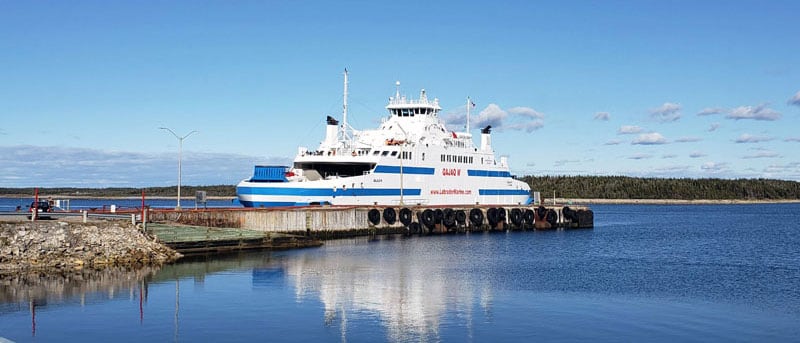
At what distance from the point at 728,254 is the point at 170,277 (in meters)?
35.7

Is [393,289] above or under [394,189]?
under

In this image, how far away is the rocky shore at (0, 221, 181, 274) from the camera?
3447cm

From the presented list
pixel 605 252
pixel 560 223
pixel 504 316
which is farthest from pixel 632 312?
pixel 560 223

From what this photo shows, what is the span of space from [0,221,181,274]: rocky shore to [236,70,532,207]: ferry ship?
66.3 feet

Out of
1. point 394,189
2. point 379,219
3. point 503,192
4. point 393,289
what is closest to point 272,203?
point 379,219

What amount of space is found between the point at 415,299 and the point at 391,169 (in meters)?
35.7

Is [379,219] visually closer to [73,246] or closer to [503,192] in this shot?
[503,192]

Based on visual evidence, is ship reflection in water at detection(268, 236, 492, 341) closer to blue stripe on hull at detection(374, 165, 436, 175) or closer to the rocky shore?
the rocky shore

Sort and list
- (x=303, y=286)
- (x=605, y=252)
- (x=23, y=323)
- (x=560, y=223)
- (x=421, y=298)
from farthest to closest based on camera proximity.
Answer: (x=560, y=223), (x=605, y=252), (x=303, y=286), (x=421, y=298), (x=23, y=323)

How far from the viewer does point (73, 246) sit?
36.1m

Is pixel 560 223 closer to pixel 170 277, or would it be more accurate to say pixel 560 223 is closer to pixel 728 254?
pixel 728 254

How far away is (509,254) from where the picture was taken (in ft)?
160

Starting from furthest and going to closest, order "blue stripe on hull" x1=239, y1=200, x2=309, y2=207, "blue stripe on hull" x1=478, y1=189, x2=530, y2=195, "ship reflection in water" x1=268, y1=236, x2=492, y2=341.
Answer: "blue stripe on hull" x1=478, y1=189, x2=530, y2=195
"blue stripe on hull" x1=239, y1=200, x2=309, y2=207
"ship reflection in water" x1=268, y1=236, x2=492, y2=341

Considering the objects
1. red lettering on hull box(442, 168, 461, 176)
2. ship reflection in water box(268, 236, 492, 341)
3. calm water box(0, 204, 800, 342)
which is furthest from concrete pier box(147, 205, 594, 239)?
ship reflection in water box(268, 236, 492, 341)
